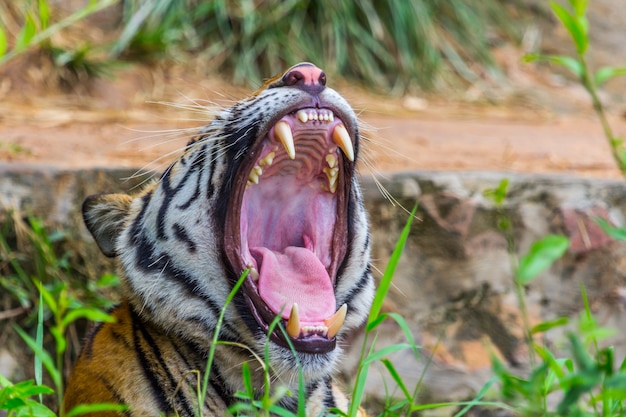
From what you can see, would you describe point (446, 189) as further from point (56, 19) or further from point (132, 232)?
point (56, 19)

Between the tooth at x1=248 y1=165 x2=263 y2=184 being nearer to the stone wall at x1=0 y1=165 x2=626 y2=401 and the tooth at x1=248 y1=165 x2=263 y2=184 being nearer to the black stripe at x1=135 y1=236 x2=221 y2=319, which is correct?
the black stripe at x1=135 y1=236 x2=221 y2=319

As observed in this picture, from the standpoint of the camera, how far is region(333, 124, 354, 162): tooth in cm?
231

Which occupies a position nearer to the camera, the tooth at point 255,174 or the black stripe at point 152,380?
the black stripe at point 152,380

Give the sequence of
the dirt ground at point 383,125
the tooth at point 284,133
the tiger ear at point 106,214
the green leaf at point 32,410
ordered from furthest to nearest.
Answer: the dirt ground at point 383,125 < the tiger ear at point 106,214 < the tooth at point 284,133 < the green leaf at point 32,410

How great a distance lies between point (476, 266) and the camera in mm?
3684

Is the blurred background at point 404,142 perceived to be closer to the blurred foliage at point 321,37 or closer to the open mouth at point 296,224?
the blurred foliage at point 321,37

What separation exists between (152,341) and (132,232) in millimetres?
326

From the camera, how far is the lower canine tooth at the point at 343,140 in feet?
7.57

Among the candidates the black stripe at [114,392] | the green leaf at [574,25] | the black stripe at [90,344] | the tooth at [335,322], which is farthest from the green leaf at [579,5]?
the black stripe at [90,344]

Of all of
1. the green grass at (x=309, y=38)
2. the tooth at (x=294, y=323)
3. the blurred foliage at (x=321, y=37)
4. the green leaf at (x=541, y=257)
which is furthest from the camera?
the blurred foliage at (x=321, y=37)

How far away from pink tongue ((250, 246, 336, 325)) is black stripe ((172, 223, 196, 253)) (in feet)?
0.66

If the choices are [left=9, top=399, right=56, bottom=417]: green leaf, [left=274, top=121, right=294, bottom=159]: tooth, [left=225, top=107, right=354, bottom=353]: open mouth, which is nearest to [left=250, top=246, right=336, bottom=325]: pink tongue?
[left=225, top=107, right=354, bottom=353]: open mouth

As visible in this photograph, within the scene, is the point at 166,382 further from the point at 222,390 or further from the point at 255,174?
the point at 255,174

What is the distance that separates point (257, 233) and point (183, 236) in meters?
0.31
